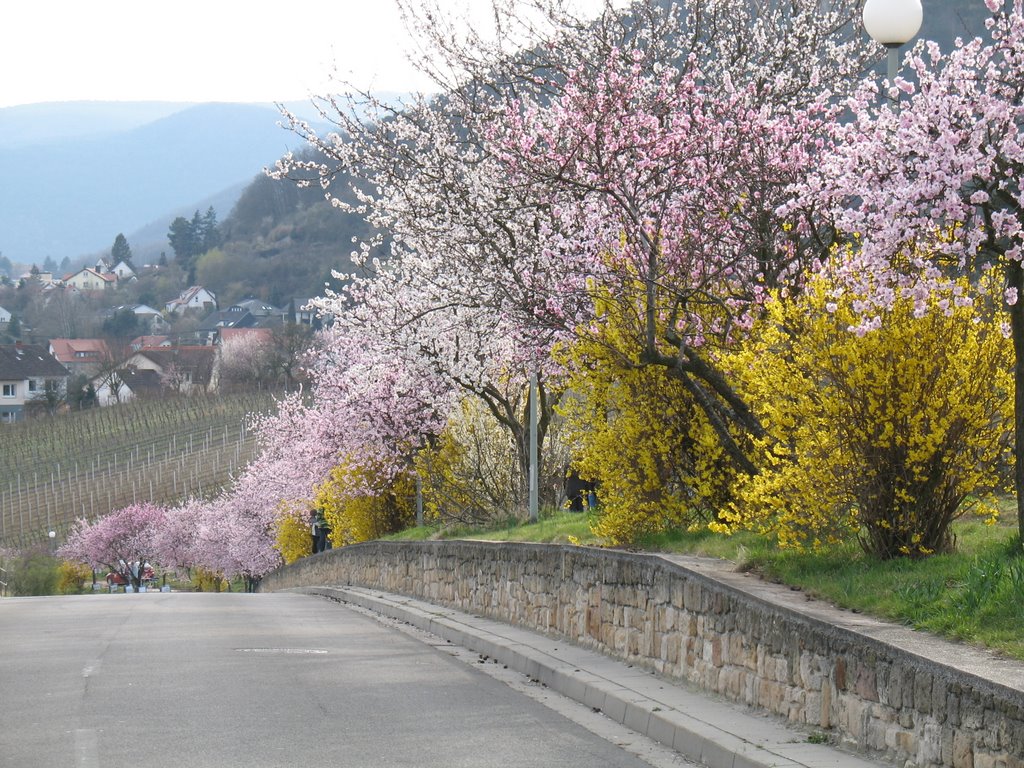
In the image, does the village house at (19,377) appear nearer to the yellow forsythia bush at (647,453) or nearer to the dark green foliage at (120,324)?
the dark green foliage at (120,324)

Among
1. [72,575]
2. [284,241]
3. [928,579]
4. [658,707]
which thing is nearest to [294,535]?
[72,575]

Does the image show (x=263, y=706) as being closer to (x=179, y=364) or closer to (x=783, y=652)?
(x=783, y=652)

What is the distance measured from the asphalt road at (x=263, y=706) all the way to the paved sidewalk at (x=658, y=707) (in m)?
0.35

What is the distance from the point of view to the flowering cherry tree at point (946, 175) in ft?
27.8

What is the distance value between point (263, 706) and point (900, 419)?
4923 millimetres

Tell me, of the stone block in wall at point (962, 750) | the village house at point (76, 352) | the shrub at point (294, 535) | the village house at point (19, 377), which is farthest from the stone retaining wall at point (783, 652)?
the village house at point (76, 352)

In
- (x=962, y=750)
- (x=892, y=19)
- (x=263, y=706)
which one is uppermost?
(x=892, y=19)

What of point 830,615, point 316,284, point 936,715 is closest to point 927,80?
point 830,615

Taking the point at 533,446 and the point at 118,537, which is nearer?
the point at 533,446

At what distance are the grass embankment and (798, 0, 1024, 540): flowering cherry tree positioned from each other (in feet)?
2.06

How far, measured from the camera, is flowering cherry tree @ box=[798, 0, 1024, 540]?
8469 millimetres

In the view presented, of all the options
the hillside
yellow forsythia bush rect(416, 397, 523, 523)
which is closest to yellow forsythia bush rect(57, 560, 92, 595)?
the hillside

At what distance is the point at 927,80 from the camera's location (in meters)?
8.92

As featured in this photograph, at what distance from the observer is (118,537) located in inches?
3305
